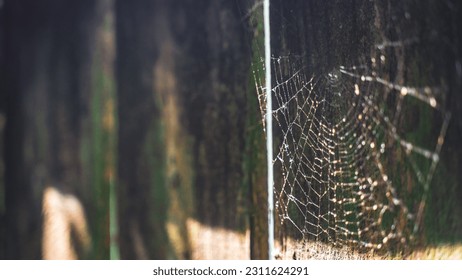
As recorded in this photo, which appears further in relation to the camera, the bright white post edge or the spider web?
the spider web

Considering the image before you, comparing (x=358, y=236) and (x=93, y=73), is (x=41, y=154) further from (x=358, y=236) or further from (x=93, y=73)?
(x=358, y=236)

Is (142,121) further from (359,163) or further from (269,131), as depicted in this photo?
(359,163)

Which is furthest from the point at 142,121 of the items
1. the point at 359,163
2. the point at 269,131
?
the point at 359,163

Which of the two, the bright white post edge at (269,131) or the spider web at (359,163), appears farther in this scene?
the spider web at (359,163)
